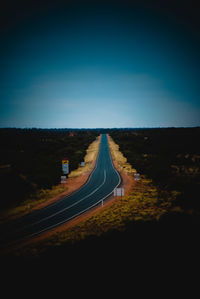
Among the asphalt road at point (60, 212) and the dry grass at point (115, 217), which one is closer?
the dry grass at point (115, 217)

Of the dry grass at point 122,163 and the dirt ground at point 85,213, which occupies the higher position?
the dry grass at point 122,163

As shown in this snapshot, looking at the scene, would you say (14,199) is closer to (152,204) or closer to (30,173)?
(30,173)

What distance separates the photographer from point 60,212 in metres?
20.4

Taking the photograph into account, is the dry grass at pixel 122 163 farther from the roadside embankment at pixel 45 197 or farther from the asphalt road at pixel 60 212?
the roadside embankment at pixel 45 197

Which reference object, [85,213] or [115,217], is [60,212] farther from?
[115,217]

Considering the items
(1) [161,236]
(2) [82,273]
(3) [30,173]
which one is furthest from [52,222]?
(3) [30,173]

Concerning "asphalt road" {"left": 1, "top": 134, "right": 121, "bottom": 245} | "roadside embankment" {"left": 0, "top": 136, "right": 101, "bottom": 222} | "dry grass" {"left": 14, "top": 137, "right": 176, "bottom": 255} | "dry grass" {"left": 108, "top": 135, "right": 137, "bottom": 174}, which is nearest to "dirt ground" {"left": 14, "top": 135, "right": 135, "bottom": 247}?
"roadside embankment" {"left": 0, "top": 136, "right": 101, "bottom": 222}

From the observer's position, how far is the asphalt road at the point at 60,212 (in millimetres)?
16141

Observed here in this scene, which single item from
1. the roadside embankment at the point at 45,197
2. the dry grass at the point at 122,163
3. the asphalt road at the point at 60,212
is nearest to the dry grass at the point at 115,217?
the asphalt road at the point at 60,212

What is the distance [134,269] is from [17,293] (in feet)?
25.6

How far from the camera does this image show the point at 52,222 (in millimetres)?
18031

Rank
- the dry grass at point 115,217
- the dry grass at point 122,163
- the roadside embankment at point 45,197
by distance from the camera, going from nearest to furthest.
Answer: the dry grass at point 115,217
the roadside embankment at point 45,197
the dry grass at point 122,163

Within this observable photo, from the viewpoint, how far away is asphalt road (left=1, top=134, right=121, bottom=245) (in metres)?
16.1

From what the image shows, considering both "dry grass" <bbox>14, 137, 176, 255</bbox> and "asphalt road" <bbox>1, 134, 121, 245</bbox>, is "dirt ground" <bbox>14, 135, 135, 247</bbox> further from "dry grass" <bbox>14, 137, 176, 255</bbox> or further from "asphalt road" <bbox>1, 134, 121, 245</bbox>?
"asphalt road" <bbox>1, 134, 121, 245</bbox>
